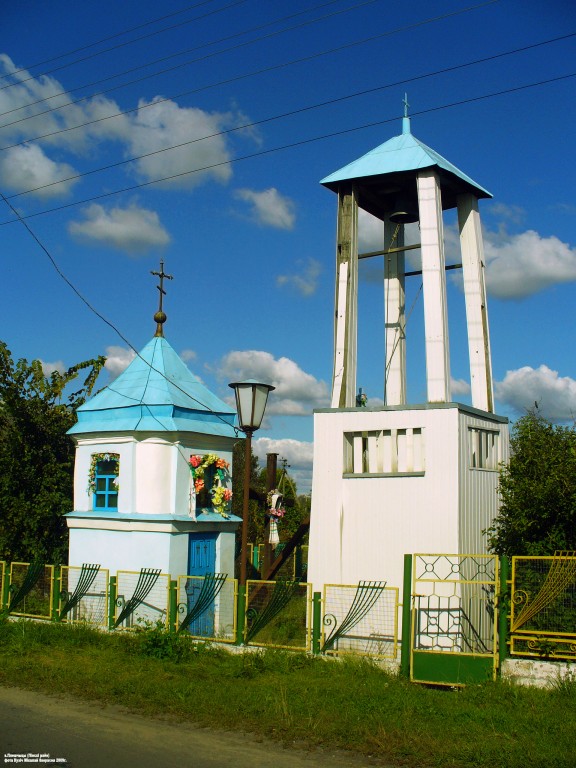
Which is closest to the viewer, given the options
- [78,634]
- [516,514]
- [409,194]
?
[516,514]

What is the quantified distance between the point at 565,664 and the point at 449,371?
4.74 metres

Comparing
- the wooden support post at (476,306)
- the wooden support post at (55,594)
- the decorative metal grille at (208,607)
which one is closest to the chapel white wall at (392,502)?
the wooden support post at (476,306)

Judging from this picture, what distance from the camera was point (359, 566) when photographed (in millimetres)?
12539

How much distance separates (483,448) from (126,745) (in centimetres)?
725

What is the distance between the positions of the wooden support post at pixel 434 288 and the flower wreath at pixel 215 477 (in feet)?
19.6

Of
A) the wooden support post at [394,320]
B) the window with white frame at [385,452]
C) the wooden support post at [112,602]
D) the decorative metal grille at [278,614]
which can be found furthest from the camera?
the wooden support post at [394,320]

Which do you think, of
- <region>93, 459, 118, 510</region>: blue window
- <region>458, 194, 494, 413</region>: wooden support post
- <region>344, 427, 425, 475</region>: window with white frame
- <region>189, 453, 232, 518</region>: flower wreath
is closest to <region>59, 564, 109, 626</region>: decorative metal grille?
<region>93, 459, 118, 510</region>: blue window

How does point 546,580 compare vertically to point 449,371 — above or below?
below

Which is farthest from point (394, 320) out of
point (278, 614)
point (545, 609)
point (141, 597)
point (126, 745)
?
point (126, 745)

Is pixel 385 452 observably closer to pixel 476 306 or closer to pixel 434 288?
pixel 434 288

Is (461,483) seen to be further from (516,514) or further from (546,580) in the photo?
(546,580)

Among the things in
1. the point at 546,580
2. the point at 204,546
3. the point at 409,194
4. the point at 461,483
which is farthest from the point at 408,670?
the point at 409,194

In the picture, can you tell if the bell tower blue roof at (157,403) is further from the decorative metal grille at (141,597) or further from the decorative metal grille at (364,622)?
the decorative metal grille at (364,622)

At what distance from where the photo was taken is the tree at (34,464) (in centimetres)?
1870
